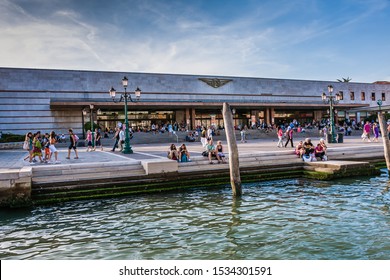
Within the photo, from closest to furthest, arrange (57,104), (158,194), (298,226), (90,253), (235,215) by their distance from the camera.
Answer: (90,253), (298,226), (235,215), (158,194), (57,104)

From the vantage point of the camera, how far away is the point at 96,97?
131ft

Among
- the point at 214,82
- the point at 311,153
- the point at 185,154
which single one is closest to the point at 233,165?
the point at 185,154

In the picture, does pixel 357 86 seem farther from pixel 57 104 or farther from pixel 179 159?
pixel 179 159

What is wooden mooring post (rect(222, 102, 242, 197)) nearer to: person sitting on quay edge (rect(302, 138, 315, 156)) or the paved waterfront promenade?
the paved waterfront promenade

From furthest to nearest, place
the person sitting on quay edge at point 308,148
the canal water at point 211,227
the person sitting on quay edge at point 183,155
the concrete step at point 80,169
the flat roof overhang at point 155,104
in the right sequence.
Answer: the flat roof overhang at point 155,104 → the person sitting on quay edge at point 308,148 → the person sitting on quay edge at point 183,155 → the concrete step at point 80,169 → the canal water at point 211,227

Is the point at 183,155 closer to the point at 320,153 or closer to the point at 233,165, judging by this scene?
the point at 233,165

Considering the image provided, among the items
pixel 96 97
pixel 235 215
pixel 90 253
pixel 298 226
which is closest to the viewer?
pixel 90 253

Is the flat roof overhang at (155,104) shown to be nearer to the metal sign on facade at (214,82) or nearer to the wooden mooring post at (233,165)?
the metal sign on facade at (214,82)

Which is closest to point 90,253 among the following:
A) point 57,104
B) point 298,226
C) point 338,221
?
point 298,226

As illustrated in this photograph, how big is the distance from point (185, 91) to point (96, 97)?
36.8ft

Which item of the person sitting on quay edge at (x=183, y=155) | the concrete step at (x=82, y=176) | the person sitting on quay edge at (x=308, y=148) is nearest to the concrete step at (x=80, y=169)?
the concrete step at (x=82, y=176)

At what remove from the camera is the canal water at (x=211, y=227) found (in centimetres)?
635

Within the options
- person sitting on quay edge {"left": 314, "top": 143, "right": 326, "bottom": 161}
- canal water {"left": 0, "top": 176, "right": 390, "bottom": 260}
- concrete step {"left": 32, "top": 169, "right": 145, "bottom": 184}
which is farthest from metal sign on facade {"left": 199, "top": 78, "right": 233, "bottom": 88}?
canal water {"left": 0, "top": 176, "right": 390, "bottom": 260}
